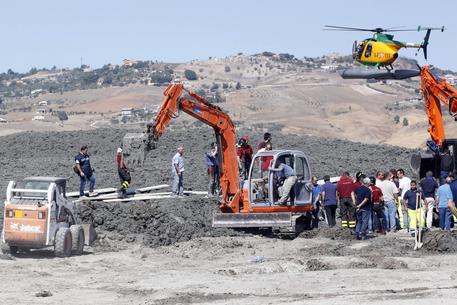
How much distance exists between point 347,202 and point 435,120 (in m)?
6.40

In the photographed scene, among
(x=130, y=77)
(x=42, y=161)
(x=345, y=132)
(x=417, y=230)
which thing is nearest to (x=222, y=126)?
(x=417, y=230)

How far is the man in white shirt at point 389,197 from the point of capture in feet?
85.3

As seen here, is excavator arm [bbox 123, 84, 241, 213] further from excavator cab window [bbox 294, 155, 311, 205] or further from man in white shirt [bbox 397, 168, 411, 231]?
man in white shirt [bbox 397, 168, 411, 231]

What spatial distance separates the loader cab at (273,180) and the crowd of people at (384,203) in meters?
0.60

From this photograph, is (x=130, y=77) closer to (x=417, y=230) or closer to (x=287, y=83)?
(x=287, y=83)

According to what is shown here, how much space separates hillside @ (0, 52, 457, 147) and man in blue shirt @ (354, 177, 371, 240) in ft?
116

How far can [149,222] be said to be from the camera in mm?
26344

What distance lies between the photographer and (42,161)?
42.9 m

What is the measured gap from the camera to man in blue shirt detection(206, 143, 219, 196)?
29188mm

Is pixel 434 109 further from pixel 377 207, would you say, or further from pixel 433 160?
pixel 377 207

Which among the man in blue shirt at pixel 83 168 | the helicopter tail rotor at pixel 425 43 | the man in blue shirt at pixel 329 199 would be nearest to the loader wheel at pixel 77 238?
the man in blue shirt at pixel 83 168

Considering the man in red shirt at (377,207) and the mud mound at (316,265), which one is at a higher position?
the man in red shirt at (377,207)

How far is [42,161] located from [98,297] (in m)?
26.3

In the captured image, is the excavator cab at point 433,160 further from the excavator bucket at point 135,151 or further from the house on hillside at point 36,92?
the house on hillside at point 36,92
